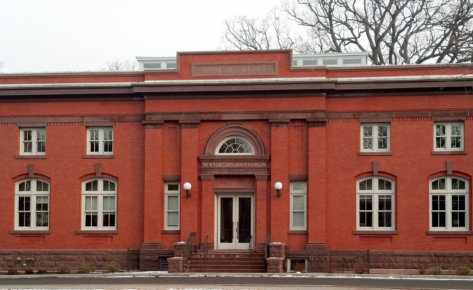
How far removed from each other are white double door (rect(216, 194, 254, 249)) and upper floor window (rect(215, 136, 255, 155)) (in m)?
1.83

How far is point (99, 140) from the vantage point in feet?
115

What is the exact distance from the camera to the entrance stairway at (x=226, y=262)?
1240 inches

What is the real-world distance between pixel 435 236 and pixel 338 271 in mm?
4063

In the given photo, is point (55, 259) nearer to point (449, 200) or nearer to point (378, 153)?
point (378, 153)

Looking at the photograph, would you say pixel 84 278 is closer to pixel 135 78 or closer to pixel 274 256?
pixel 274 256

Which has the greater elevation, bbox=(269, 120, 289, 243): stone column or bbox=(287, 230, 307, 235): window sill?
bbox=(269, 120, 289, 243): stone column

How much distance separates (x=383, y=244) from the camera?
32906mm

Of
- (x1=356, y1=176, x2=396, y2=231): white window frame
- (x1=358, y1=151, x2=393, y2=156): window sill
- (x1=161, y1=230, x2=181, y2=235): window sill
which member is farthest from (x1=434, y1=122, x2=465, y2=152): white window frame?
(x1=161, y1=230, x2=181, y2=235): window sill

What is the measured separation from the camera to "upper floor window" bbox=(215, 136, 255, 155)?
33844mm

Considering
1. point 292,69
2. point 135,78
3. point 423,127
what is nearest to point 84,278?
point 135,78

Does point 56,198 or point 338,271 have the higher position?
point 56,198

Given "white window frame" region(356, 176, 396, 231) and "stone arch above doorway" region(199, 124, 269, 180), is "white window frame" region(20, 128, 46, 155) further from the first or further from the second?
"white window frame" region(356, 176, 396, 231)

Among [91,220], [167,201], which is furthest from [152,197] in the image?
[91,220]

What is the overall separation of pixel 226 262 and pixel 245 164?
414 cm
